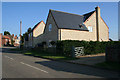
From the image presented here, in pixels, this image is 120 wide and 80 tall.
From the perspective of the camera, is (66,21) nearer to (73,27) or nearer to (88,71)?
(73,27)

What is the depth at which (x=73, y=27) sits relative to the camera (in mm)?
24609

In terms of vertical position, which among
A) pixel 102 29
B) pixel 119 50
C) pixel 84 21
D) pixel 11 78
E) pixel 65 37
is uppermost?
pixel 84 21

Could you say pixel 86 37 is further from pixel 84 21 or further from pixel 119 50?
pixel 119 50

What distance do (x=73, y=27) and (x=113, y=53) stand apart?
1543 centimetres

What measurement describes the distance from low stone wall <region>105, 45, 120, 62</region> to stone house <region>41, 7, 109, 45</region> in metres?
13.2

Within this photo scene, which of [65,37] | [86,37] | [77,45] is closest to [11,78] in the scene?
[77,45]

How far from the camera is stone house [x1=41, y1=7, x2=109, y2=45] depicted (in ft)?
76.7

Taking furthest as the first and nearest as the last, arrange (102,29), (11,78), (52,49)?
1. (102,29)
2. (52,49)
3. (11,78)

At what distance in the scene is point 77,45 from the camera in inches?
669

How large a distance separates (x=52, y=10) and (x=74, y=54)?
14.9 meters

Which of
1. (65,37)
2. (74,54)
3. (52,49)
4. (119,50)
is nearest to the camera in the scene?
(119,50)

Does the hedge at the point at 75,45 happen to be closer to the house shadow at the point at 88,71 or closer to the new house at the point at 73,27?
the new house at the point at 73,27

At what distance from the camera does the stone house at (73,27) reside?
2338cm

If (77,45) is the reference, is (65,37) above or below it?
above
